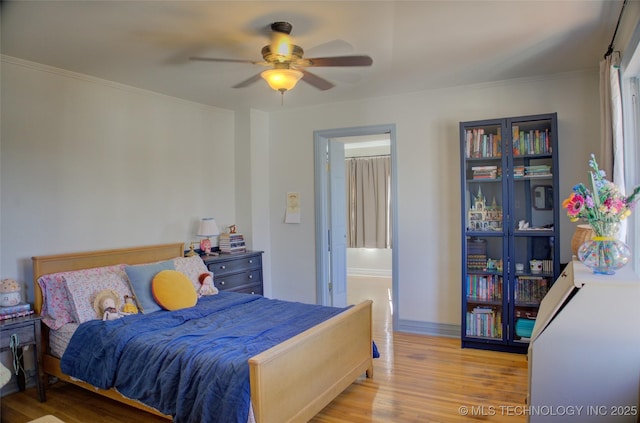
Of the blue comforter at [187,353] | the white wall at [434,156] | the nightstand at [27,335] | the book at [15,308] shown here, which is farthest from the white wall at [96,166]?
the white wall at [434,156]

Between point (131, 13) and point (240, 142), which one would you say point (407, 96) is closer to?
point (240, 142)

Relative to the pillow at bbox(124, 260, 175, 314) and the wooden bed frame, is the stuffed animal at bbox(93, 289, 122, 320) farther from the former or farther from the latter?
the wooden bed frame

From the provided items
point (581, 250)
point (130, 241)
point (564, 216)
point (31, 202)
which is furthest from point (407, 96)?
point (31, 202)

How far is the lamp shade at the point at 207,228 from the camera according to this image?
4.60 metres

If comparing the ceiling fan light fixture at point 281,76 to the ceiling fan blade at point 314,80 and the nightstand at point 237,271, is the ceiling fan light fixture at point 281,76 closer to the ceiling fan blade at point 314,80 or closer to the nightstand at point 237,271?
the ceiling fan blade at point 314,80

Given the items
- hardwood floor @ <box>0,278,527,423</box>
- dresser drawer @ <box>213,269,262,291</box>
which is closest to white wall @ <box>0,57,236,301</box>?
dresser drawer @ <box>213,269,262,291</box>

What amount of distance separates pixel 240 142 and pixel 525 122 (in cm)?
322

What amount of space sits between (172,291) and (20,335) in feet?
3.47

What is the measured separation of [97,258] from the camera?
12.0 feet

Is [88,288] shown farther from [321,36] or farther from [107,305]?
[321,36]

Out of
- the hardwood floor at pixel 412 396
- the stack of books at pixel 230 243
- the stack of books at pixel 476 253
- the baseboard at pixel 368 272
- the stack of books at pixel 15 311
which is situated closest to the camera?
the hardwood floor at pixel 412 396

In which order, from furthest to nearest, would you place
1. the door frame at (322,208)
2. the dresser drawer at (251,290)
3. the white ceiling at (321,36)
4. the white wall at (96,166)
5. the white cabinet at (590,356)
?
1. the door frame at (322,208)
2. the dresser drawer at (251,290)
3. the white wall at (96,166)
4. the white ceiling at (321,36)
5. the white cabinet at (590,356)

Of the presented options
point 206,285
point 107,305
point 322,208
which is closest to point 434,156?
point 322,208

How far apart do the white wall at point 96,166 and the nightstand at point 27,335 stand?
428mm
